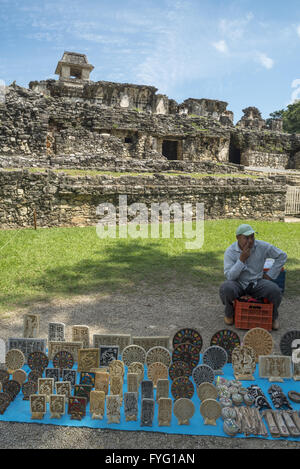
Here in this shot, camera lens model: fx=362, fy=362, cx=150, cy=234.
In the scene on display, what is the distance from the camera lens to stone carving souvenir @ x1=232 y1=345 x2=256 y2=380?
3461mm

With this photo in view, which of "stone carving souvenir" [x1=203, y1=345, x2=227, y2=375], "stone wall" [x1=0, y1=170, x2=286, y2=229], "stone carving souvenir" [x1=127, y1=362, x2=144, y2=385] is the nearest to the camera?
"stone carving souvenir" [x1=127, y1=362, x2=144, y2=385]

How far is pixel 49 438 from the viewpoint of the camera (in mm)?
2607

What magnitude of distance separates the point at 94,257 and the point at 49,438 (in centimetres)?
540

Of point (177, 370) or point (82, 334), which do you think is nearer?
point (177, 370)

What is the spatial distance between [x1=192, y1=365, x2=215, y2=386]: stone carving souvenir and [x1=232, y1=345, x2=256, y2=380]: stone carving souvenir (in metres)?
0.35

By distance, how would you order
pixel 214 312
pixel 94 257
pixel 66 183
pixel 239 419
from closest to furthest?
pixel 239 419, pixel 214 312, pixel 94 257, pixel 66 183

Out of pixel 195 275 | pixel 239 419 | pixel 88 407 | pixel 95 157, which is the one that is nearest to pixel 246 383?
pixel 239 419

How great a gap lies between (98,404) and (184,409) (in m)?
0.67

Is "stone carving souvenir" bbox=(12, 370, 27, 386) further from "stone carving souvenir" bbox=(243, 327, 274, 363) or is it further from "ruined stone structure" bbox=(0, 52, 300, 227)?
"ruined stone structure" bbox=(0, 52, 300, 227)

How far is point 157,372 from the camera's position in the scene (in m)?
3.27

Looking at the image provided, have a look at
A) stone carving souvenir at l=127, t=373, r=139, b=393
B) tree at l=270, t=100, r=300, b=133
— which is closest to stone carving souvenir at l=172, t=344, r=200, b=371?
stone carving souvenir at l=127, t=373, r=139, b=393

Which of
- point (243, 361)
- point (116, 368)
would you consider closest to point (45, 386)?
point (116, 368)

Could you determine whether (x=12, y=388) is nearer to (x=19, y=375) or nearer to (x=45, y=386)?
(x=19, y=375)
